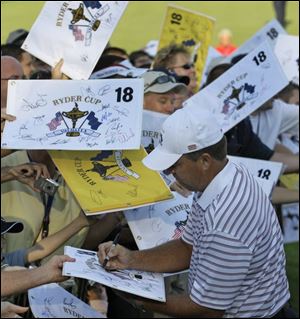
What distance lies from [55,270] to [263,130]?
346cm

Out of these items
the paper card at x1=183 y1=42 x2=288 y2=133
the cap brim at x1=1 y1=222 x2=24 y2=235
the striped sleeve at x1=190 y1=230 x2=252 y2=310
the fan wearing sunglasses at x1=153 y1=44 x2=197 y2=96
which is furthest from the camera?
the fan wearing sunglasses at x1=153 y1=44 x2=197 y2=96

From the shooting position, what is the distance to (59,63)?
4.88m

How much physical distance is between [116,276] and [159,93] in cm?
212

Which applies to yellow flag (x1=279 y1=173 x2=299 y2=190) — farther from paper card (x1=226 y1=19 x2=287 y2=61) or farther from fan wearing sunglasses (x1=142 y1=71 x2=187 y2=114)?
fan wearing sunglasses (x1=142 y1=71 x2=187 y2=114)

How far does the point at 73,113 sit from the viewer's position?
4324 mm

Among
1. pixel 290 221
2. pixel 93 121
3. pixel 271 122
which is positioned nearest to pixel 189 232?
pixel 93 121

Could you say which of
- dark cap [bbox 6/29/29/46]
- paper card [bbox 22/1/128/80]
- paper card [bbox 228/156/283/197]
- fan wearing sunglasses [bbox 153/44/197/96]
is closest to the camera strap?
paper card [bbox 22/1/128/80]

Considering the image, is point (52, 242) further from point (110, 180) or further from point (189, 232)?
point (189, 232)

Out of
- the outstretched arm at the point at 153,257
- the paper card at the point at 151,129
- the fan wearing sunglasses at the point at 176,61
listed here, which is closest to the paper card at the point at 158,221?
the outstretched arm at the point at 153,257

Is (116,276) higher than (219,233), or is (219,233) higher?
(219,233)

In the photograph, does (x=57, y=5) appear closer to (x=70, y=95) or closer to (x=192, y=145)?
(x=70, y=95)

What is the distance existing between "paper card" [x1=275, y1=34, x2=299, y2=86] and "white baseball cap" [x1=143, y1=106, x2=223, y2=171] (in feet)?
14.5

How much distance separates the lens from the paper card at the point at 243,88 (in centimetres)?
561

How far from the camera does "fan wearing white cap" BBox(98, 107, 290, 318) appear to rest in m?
3.57
